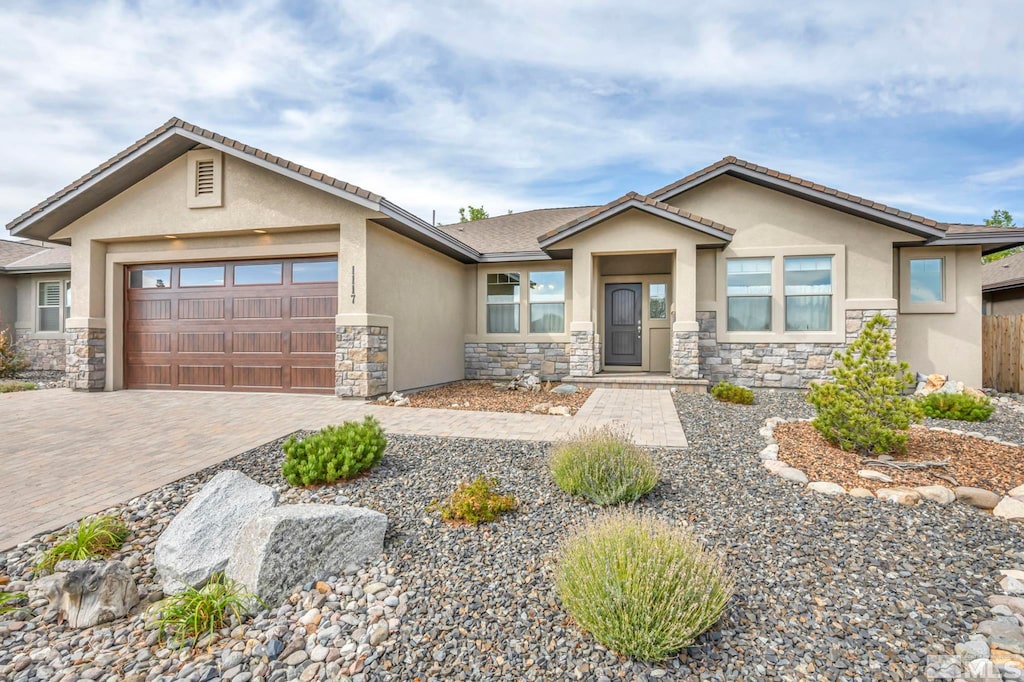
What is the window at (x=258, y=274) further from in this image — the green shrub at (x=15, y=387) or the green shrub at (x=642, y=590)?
the green shrub at (x=642, y=590)

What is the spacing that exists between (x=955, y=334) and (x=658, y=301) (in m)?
5.98

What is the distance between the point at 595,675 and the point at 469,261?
10.5m

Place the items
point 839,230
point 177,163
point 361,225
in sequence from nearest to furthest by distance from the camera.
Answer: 1. point 361,225
2. point 177,163
3. point 839,230

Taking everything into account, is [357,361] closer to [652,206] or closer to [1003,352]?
[652,206]

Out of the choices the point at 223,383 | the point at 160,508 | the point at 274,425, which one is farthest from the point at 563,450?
the point at 223,383

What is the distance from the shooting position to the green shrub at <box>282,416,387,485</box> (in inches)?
152

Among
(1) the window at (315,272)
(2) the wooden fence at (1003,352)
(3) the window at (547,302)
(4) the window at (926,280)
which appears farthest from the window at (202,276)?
(2) the wooden fence at (1003,352)

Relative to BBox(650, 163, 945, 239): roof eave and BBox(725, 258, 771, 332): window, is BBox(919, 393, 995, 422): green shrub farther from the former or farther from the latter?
BBox(650, 163, 945, 239): roof eave

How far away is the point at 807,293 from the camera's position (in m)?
9.77

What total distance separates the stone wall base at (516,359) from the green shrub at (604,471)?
24.7 ft

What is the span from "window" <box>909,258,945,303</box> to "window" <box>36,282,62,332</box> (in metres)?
22.4

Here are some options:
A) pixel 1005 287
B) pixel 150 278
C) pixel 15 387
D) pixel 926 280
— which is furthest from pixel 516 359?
pixel 1005 287

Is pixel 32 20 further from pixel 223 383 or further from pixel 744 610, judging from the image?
pixel 744 610

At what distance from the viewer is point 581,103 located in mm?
11055
